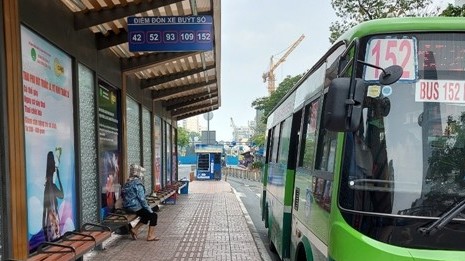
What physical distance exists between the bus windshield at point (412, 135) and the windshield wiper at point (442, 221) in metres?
0.10

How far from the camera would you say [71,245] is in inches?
241

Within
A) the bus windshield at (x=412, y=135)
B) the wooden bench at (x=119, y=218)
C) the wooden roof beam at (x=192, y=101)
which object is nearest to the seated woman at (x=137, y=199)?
the wooden bench at (x=119, y=218)

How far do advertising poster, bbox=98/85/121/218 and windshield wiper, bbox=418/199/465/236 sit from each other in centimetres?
671

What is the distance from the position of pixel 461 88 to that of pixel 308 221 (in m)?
1.94

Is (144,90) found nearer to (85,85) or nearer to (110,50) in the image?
(110,50)

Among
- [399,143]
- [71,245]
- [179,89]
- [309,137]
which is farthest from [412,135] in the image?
[179,89]

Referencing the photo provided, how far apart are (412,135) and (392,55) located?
560 millimetres

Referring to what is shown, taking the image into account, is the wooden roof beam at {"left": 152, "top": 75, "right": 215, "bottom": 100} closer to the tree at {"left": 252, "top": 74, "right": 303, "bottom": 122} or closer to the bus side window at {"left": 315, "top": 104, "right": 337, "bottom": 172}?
the bus side window at {"left": 315, "top": 104, "right": 337, "bottom": 172}

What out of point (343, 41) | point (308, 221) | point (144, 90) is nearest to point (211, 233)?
point (144, 90)

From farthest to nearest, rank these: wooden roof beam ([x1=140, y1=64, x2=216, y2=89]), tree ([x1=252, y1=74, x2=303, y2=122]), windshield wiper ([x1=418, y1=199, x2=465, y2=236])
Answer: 1. tree ([x1=252, y1=74, x2=303, y2=122])
2. wooden roof beam ([x1=140, y1=64, x2=216, y2=89])
3. windshield wiper ([x1=418, y1=199, x2=465, y2=236])

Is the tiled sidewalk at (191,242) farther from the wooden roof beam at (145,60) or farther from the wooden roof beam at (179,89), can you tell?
the wooden roof beam at (179,89)

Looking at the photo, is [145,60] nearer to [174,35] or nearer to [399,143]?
[174,35]

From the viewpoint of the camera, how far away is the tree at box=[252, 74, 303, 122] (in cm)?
5527

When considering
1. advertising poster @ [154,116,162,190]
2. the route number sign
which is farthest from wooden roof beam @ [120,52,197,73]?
the route number sign
